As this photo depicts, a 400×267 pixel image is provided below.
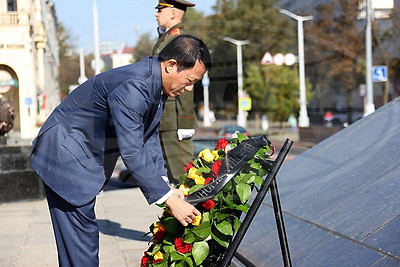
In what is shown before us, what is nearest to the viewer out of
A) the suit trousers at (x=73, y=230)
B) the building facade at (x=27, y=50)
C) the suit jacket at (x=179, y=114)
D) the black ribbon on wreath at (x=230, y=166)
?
the black ribbon on wreath at (x=230, y=166)

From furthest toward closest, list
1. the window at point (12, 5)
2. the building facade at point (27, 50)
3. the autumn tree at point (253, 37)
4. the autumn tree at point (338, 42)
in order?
the autumn tree at point (253, 37), the autumn tree at point (338, 42), the window at point (12, 5), the building facade at point (27, 50)

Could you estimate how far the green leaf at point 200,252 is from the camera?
357cm

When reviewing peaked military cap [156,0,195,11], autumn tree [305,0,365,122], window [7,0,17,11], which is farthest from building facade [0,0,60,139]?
autumn tree [305,0,365,122]

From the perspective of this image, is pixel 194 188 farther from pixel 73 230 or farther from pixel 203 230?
pixel 73 230

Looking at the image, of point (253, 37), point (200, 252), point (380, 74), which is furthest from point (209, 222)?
point (253, 37)

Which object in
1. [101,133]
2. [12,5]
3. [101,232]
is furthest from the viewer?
[12,5]

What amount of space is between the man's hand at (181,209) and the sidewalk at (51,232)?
1998mm

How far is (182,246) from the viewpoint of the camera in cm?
365

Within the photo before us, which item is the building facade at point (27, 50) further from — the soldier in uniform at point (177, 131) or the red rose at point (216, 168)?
the red rose at point (216, 168)

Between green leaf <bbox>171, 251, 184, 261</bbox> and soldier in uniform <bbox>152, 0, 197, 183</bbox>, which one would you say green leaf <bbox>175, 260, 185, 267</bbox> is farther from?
soldier in uniform <bbox>152, 0, 197, 183</bbox>

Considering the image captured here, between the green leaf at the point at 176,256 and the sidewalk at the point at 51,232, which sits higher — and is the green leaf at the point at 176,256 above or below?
above

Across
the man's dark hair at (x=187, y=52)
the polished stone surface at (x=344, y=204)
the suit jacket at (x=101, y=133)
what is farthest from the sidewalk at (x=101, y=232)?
the man's dark hair at (x=187, y=52)

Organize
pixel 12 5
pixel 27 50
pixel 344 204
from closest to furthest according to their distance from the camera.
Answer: pixel 344 204
pixel 12 5
pixel 27 50

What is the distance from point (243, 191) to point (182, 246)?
15.9 inches
